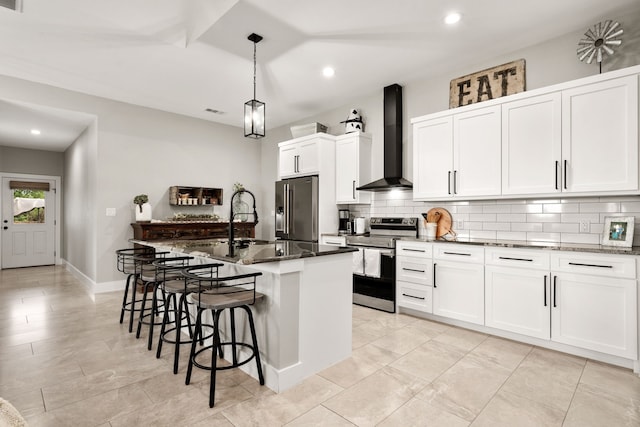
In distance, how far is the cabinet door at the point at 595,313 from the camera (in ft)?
8.27

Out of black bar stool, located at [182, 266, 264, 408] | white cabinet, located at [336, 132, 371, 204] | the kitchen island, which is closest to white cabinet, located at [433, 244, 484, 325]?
the kitchen island

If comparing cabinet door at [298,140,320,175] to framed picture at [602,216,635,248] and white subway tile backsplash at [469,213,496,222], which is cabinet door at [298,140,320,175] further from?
framed picture at [602,216,635,248]

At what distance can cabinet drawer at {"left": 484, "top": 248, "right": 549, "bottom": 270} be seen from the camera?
9.62 feet

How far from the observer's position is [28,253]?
7566 mm

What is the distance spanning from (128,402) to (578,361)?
3372mm

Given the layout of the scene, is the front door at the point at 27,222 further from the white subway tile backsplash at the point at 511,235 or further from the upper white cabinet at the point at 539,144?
the white subway tile backsplash at the point at 511,235

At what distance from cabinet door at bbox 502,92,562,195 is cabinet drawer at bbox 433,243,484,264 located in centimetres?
68

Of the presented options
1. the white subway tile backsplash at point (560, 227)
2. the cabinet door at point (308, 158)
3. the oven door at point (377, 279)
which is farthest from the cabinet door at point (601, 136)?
the cabinet door at point (308, 158)

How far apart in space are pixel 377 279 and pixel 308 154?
2215mm

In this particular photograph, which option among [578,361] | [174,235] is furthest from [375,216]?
[174,235]

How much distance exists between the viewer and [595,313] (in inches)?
105

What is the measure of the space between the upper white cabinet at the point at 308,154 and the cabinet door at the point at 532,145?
243 centimetres

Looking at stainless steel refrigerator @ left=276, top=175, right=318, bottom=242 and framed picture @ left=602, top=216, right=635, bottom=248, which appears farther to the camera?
stainless steel refrigerator @ left=276, top=175, right=318, bottom=242

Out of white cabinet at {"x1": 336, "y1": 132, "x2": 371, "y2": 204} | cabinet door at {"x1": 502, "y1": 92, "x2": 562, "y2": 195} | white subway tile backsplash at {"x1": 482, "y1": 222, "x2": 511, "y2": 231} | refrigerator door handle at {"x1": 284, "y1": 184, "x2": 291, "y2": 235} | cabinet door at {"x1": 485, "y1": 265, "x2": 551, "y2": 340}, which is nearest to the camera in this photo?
cabinet door at {"x1": 485, "y1": 265, "x2": 551, "y2": 340}
